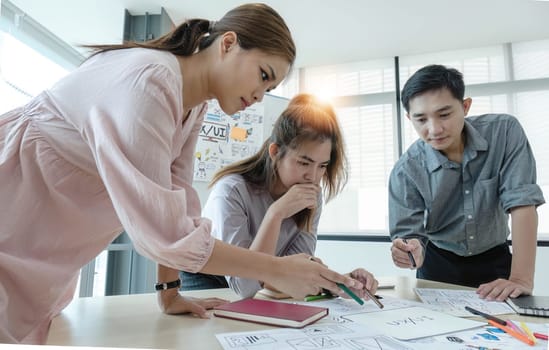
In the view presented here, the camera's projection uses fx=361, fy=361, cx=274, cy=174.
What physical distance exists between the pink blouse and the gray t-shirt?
0.38 m

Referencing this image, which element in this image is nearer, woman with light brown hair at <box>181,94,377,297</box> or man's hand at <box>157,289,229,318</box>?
man's hand at <box>157,289,229,318</box>

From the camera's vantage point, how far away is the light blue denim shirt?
2.85 feet

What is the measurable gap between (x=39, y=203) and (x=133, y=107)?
0.15m

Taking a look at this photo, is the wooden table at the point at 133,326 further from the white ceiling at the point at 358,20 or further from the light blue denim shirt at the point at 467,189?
the white ceiling at the point at 358,20

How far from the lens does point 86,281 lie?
165 centimetres

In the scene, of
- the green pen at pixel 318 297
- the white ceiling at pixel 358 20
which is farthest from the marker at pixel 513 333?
the white ceiling at pixel 358 20

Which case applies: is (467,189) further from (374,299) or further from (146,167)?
(146,167)

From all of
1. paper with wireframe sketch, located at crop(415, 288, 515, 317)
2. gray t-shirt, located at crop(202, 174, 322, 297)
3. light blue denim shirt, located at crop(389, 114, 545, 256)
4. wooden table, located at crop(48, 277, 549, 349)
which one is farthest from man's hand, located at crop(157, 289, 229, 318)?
light blue denim shirt, located at crop(389, 114, 545, 256)

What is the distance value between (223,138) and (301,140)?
101cm

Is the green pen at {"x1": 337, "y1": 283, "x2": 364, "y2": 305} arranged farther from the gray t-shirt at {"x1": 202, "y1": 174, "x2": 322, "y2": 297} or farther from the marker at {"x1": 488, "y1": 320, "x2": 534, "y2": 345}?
the gray t-shirt at {"x1": 202, "y1": 174, "x2": 322, "y2": 297}

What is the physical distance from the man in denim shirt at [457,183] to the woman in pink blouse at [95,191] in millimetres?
563

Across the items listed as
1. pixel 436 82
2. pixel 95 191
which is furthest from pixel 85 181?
pixel 436 82

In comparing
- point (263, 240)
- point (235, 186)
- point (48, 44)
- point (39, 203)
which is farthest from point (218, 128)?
point (39, 203)

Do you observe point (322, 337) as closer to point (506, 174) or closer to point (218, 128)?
point (506, 174)
